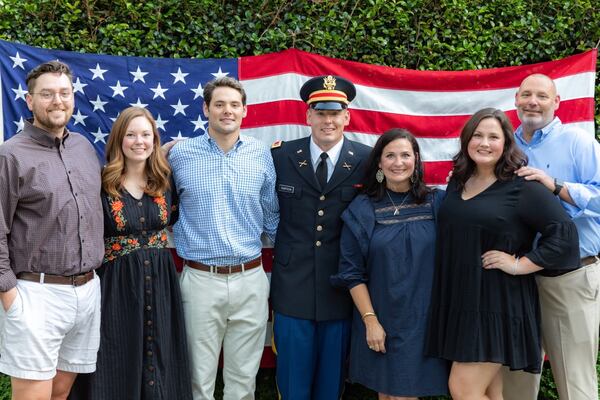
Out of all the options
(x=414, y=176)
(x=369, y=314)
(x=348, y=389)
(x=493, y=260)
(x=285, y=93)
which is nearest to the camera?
(x=493, y=260)

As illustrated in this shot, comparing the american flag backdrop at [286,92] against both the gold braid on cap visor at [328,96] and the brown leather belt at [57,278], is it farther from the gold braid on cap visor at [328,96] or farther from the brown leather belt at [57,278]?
the brown leather belt at [57,278]

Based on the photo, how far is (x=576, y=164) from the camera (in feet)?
10.7

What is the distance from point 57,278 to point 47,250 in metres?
0.16

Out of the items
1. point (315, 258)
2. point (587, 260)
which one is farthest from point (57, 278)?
point (587, 260)

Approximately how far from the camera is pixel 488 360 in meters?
2.75

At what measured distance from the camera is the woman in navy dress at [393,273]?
2.95 m

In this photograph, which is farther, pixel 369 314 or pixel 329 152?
pixel 329 152

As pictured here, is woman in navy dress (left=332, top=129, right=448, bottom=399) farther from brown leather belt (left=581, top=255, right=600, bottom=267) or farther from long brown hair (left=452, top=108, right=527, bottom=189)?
brown leather belt (left=581, top=255, right=600, bottom=267)

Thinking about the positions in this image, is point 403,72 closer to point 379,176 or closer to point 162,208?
point 379,176

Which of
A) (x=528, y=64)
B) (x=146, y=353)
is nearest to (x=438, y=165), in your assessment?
(x=528, y=64)

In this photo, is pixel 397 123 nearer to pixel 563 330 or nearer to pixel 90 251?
pixel 563 330

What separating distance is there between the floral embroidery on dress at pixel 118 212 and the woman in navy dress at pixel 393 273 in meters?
1.23

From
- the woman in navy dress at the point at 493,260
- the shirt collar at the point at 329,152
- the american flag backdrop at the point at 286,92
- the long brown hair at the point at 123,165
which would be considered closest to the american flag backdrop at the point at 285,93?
the american flag backdrop at the point at 286,92

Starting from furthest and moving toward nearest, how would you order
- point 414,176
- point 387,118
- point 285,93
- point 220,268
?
point 387,118 < point 285,93 < point 220,268 < point 414,176
